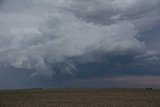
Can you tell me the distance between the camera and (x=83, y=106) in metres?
44.1

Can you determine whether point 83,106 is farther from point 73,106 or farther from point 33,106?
point 33,106

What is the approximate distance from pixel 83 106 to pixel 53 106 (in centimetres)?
408

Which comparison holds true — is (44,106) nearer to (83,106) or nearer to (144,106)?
(83,106)

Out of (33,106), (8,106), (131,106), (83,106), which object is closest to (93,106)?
(83,106)

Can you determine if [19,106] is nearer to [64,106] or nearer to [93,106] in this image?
[64,106]

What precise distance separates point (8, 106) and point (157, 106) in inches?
807

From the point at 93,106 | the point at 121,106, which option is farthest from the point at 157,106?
the point at 93,106

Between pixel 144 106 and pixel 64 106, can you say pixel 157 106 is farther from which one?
pixel 64 106

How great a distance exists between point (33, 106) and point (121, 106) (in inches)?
474

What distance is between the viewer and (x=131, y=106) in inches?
1758

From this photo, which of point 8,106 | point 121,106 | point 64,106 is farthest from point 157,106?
point 8,106

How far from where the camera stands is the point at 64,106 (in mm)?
44125

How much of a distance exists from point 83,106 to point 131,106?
6.65 metres

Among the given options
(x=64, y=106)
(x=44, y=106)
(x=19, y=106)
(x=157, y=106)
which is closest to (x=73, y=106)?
(x=64, y=106)
